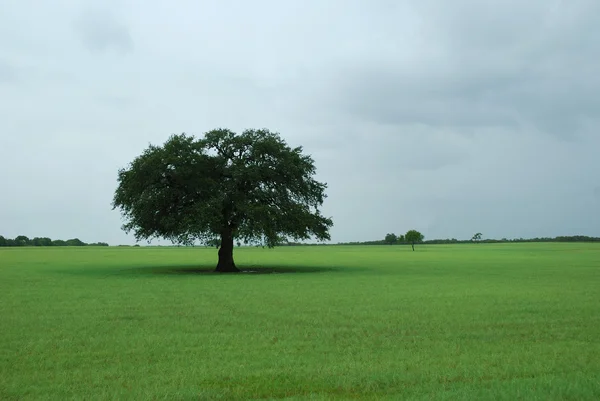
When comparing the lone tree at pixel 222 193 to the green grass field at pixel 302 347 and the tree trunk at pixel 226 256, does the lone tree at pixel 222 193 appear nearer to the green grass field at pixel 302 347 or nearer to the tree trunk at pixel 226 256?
the tree trunk at pixel 226 256

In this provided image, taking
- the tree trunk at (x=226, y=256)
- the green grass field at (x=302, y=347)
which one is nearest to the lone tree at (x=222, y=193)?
the tree trunk at (x=226, y=256)

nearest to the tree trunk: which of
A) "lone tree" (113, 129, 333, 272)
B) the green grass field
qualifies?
"lone tree" (113, 129, 333, 272)

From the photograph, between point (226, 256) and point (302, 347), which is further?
point (226, 256)

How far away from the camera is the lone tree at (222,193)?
39500 millimetres

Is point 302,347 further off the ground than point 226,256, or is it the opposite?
point 226,256

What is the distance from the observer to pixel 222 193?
133 feet

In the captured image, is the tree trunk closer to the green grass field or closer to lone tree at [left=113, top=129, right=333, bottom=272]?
lone tree at [left=113, top=129, right=333, bottom=272]

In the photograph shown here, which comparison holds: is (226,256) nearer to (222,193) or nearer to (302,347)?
(222,193)

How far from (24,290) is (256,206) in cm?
1760

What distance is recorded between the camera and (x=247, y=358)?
1059cm

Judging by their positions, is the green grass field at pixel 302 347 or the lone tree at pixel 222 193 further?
the lone tree at pixel 222 193

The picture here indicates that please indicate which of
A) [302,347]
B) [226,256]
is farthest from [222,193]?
[302,347]

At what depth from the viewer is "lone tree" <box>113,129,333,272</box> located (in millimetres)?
39500

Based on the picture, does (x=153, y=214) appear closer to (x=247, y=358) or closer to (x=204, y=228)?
(x=204, y=228)
